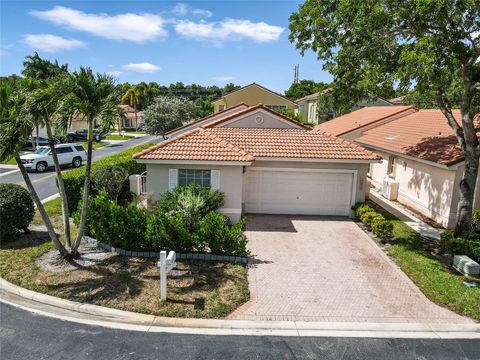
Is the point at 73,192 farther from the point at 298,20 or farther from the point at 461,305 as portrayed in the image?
the point at 461,305

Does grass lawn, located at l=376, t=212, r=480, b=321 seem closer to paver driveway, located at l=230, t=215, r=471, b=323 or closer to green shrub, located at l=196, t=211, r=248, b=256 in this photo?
paver driveway, located at l=230, t=215, r=471, b=323

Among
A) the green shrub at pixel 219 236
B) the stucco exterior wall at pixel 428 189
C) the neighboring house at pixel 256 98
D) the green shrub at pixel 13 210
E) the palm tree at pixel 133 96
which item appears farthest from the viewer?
the palm tree at pixel 133 96

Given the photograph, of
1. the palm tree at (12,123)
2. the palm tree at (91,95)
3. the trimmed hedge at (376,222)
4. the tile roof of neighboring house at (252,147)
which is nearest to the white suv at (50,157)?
the tile roof of neighboring house at (252,147)

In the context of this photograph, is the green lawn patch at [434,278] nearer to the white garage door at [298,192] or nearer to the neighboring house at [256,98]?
the white garage door at [298,192]

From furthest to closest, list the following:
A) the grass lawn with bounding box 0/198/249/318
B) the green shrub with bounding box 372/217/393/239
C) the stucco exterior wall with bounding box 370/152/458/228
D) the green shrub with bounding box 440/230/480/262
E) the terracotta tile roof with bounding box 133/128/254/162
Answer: the stucco exterior wall with bounding box 370/152/458/228, the terracotta tile roof with bounding box 133/128/254/162, the green shrub with bounding box 372/217/393/239, the green shrub with bounding box 440/230/480/262, the grass lawn with bounding box 0/198/249/318

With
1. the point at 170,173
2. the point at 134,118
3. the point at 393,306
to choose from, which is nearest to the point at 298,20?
the point at 170,173

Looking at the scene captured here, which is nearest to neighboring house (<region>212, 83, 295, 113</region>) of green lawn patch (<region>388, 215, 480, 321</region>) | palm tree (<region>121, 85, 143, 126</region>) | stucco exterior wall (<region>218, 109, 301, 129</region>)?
palm tree (<region>121, 85, 143, 126</region>)
